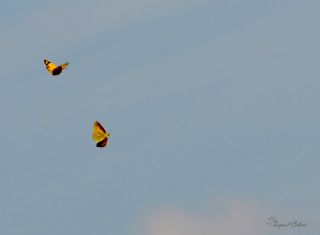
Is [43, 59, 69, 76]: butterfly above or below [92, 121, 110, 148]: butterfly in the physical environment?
above

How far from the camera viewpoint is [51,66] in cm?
14575

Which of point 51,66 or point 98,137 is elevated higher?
point 51,66

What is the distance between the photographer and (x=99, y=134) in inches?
5531

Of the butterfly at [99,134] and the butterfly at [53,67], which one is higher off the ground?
the butterfly at [53,67]

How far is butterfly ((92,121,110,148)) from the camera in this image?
451 ft

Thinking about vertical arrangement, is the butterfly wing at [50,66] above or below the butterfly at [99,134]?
above

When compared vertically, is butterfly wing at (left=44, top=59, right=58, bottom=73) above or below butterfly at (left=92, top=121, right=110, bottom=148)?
above

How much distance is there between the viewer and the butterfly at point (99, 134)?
13750 cm

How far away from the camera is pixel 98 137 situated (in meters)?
139

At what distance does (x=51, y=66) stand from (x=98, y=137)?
1830cm
